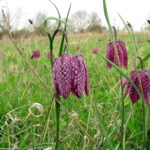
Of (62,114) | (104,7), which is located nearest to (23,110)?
(62,114)

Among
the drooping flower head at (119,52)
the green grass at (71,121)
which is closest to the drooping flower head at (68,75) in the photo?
the green grass at (71,121)

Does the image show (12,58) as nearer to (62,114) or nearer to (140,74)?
(62,114)

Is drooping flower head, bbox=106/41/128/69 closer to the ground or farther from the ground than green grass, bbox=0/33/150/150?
farther from the ground

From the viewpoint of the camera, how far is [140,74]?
86cm

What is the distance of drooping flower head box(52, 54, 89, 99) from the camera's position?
74 centimetres

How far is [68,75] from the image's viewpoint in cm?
75

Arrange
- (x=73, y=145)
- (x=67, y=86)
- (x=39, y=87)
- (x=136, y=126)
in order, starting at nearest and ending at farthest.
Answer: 1. (x=67, y=86)
2. (x=73, y=145)
3. (x=136, y=126)
4. (x=39, y=87)

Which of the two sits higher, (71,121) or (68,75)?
(68,75)

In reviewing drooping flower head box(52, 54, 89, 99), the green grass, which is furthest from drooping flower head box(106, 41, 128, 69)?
drooping flower head box(52, 54, 89, 99)

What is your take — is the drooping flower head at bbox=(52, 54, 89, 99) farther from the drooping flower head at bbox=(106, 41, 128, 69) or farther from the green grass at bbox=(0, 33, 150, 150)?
the drooping flower head at bbox=(106, 41, 128, 69)

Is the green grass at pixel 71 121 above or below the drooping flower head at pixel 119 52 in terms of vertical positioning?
below

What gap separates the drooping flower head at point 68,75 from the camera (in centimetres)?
74

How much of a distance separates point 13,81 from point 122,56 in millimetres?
1366

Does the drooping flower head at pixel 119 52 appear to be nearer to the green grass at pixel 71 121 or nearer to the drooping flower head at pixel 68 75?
the green grass at pixel 71 121
